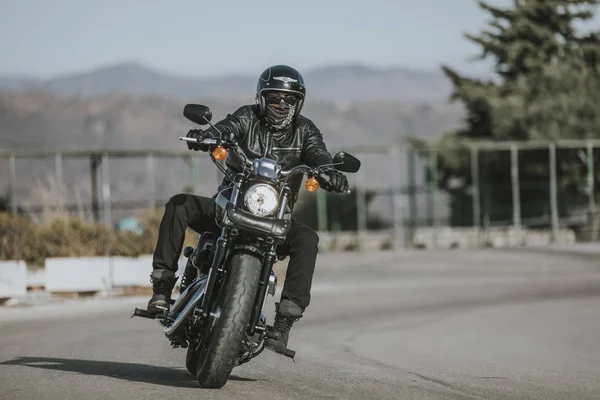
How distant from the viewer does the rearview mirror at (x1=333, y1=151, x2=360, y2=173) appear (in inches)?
352

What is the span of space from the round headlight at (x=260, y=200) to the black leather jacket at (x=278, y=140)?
782 millimetres

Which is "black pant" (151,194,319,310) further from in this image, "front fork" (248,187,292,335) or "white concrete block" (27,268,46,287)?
"white concrete block" (27,268,46,287)

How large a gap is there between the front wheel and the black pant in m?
0.60

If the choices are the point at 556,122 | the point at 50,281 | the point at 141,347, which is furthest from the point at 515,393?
the point at 556,122

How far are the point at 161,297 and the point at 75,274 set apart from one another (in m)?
12.0

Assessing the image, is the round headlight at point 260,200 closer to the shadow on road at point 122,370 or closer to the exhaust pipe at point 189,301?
the exhaust pipe at point 189,301

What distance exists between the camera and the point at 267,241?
Answer: 840cm

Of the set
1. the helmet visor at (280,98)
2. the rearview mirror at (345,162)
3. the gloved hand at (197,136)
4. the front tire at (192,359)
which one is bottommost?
the front tire at (192,359)

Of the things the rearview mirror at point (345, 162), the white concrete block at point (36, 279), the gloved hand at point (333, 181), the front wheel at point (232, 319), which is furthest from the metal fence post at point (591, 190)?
the front wheel at point (232, 319)

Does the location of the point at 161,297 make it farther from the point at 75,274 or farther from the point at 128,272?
the point at 128,272

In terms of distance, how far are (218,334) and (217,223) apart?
0.84m

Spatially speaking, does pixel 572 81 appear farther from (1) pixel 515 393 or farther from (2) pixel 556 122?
(1) pixel 515 393

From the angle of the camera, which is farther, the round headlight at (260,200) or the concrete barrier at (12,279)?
the concrete barrier at (12,279)

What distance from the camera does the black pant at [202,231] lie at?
8.89 m
